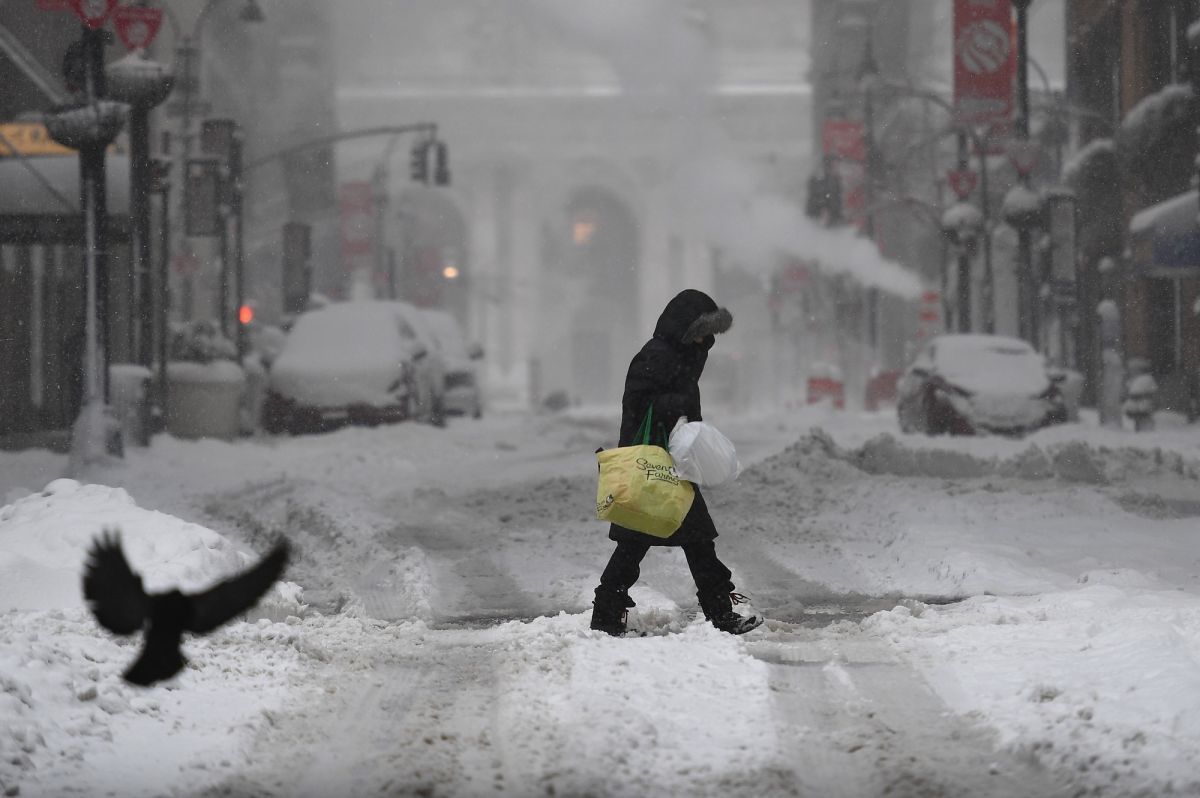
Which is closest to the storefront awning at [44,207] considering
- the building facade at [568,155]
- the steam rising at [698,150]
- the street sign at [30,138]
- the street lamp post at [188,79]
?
the street sign at [30,138]

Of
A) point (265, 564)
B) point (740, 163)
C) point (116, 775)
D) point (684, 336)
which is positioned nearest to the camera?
point (265, 564)

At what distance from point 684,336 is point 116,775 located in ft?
10.3

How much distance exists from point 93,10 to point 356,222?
3395 centimetres

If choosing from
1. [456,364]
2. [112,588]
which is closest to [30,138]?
[456,364]

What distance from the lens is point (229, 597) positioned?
4.14m

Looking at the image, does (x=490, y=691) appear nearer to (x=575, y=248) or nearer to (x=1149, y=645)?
(x=1149, y=645)

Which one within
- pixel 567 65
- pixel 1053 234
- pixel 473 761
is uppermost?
pixel 567 65

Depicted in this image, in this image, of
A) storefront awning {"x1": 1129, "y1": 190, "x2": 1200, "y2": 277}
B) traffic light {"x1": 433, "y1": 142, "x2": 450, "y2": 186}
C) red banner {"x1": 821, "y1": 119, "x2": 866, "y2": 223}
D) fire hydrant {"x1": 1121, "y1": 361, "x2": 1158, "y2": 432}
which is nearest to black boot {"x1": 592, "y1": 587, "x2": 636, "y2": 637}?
fire hydrant {"x1": 1121, "y1": 361, "x2": 1158, "y2": 432}

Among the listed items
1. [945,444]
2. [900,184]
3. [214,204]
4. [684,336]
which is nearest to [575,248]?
[900,184]

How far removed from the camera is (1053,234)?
1046 inches

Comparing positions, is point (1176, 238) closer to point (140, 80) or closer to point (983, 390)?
point (983, 390)

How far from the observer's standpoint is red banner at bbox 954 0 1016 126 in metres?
26.4

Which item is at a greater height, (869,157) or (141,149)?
(869,157)

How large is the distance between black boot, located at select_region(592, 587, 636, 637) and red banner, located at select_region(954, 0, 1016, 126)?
2147 centimetres
